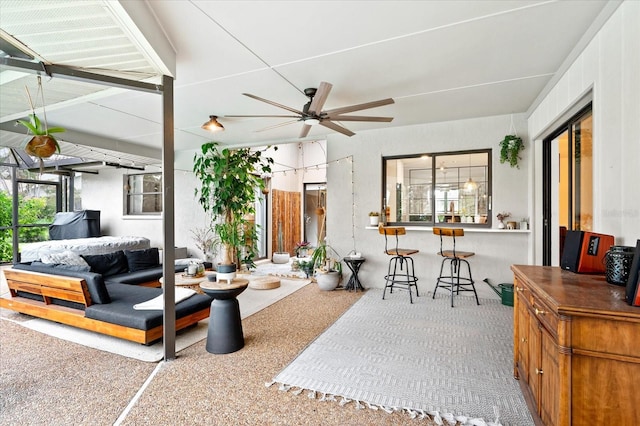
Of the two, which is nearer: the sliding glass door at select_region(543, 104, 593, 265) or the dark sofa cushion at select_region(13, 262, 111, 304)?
the sliding glass door at select_region(543, 104, 593, 265)

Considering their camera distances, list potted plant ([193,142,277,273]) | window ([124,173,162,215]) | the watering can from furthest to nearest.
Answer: window ([124,173,162,215]), potted plant ([193,142,277,273]), the watering can

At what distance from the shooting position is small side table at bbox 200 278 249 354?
280cm

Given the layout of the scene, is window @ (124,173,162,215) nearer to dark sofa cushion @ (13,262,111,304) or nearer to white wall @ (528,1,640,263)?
dark sofa cushion @ (13,262,111,304)

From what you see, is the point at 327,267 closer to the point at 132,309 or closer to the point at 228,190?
the point at 228,190

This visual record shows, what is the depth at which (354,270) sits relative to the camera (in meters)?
5.15

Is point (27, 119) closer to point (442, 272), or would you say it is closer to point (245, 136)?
point (245, 136)

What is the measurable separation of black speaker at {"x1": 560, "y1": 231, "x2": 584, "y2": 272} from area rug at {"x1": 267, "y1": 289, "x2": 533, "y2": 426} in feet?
3.03

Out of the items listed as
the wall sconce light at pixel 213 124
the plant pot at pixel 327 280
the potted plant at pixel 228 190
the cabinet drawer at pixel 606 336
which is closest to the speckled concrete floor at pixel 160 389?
the cabinet drawer at pixel 606 336

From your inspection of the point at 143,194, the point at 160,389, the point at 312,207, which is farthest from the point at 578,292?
the point at 312,207

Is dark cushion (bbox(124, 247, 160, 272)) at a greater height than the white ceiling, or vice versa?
the white ceiling

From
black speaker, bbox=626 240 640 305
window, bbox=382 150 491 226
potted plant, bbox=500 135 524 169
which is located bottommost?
black speaker, bbox=626 240 640 305

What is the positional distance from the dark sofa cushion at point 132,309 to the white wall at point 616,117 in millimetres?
3583

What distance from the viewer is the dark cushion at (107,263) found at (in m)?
4.61

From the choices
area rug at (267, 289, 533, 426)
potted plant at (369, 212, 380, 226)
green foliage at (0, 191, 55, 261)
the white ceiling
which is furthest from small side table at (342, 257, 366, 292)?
green foliage at (0, 191, 55, 261)
